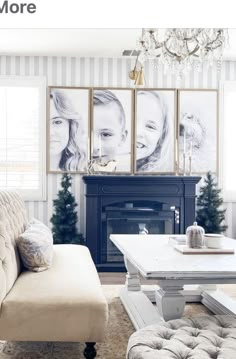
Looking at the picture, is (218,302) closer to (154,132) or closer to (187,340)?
(187,340)

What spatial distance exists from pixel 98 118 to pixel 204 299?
112 inches

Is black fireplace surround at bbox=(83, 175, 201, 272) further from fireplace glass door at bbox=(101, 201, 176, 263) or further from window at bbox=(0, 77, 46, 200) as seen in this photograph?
window at bbox=(0, 77, 46, 200)

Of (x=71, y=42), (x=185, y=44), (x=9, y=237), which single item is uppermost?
(x=71, y=42)

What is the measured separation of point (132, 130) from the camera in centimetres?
611

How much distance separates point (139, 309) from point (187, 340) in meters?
1.37

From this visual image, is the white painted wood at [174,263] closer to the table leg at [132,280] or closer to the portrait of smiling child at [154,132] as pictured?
the table leg at [132,280]

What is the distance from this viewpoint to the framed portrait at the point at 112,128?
6074mm

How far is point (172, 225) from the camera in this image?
5.93m

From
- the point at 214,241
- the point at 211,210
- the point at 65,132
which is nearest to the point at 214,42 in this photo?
the point at 214,241

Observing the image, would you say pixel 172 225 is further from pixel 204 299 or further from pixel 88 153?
pixel 204 299

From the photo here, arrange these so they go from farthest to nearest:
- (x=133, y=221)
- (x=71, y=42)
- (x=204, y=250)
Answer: (x=133, y=221), (x=71, y=42), (x=204, y=250)

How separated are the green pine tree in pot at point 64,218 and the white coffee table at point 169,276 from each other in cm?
163

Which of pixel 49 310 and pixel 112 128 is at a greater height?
pixel 112 128

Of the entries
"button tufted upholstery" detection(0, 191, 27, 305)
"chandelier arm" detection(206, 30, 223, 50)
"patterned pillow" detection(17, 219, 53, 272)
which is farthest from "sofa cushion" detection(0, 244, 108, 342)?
"chandelier arm" detection(206, 30, 223, 50)
